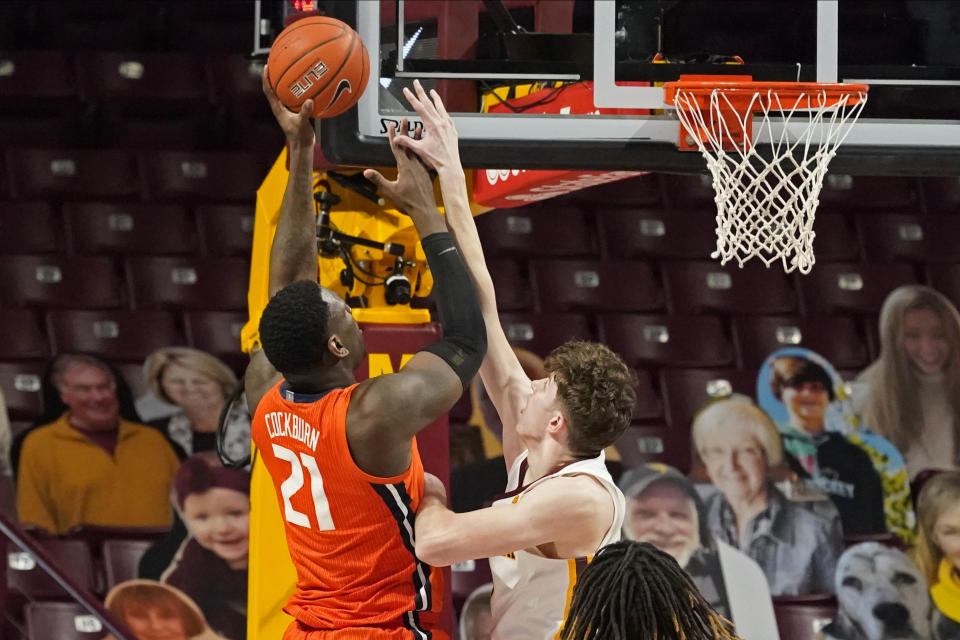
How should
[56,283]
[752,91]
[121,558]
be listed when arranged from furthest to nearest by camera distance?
1. [56,283]
2. [121,558]
3. [752,91]

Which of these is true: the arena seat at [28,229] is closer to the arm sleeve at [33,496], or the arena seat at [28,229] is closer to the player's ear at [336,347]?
the arm sleeve at [33,496]

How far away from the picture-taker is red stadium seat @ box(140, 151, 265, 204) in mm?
7320

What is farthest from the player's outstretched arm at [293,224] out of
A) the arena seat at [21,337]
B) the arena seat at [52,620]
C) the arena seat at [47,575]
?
the arena seat at [21,337]

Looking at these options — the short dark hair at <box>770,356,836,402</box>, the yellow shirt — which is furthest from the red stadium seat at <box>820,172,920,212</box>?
the yellow shirt

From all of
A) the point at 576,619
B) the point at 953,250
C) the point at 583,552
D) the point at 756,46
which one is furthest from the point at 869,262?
the point at 576,619

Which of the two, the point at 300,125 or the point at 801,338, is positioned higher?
the point at 300,125

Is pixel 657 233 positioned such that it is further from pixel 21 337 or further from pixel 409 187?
pixel 409 187

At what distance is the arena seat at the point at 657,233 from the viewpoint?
→ 730cm

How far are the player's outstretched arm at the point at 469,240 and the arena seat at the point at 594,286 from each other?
3.89 metres

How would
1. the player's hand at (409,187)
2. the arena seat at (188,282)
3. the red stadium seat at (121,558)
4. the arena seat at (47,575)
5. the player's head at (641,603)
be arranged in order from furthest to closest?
the arena seat at (188,282) < the red stadium seat at (121,558) < the arena seat at (47,575) < the player's hand at (409,187) < the player's head at (641,603)

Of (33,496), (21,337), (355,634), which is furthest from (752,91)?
(21,337)

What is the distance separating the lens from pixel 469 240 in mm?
2996

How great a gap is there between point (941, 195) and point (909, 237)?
0.43m

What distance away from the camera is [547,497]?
2.64 metres
